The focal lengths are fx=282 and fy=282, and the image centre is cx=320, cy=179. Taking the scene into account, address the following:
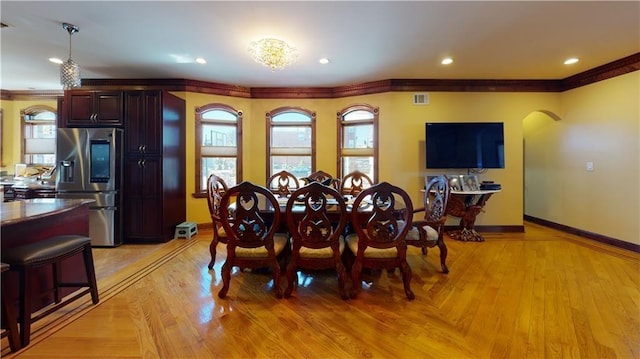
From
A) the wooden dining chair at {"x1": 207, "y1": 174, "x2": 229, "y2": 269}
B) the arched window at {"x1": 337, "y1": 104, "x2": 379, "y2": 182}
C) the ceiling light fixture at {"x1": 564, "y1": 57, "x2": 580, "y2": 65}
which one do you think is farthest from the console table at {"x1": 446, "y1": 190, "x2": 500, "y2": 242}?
the wooden dining chair at {"x1": 207, "y1": 174, "x2": 229, "y2": 269}

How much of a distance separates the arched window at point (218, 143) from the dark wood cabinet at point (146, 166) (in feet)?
2.32

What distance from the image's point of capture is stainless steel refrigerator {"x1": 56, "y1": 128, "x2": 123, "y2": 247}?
3.88 meters

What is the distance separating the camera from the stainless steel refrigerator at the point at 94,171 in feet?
12.7

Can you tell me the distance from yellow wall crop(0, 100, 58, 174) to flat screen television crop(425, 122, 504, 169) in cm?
717

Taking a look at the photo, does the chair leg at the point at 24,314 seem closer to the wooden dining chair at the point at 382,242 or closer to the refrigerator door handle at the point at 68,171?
the wooden dining chair at the point at 382,242

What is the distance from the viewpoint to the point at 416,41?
3262 millimetres

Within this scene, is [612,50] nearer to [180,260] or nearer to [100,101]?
[180,260]

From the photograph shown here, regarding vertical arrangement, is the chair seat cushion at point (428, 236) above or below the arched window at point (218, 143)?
below

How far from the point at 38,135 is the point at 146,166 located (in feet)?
11.7

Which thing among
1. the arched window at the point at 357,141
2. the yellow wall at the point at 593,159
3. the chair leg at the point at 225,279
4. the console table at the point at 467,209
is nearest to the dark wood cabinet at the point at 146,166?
the chair leg at the point at 225,279

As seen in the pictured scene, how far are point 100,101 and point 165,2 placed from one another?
2441mm

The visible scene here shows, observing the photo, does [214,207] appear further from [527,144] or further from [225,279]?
[527,144]

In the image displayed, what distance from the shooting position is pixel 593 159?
430cm

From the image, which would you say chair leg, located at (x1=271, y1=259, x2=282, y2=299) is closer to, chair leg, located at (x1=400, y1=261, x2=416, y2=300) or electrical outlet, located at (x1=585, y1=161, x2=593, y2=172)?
chair leg, located at (x1=400, y1=261, x2=416, y2=300)
